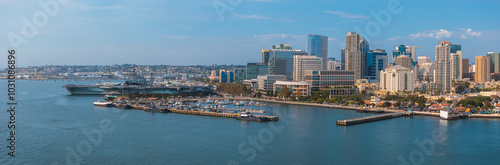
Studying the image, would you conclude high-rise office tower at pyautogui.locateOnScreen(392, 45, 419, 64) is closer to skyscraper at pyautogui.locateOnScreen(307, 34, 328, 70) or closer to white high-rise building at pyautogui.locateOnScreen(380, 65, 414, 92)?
skyscraper at pyautogui.locateOnScreen(307, 34, 328, 70)

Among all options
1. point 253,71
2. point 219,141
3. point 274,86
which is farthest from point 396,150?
point 253,71

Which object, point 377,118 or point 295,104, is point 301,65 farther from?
point 377,118

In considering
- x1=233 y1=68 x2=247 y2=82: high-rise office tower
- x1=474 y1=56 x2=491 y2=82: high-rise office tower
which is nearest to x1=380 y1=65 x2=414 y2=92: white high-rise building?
x1=474 y1=56 x2=491 y2=82: high-rise office tower

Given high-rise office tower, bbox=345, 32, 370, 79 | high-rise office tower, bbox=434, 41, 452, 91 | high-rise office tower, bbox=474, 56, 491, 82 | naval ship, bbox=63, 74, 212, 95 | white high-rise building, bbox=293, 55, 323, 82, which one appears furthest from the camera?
high-rise office tower, bbox=345, 32, 370, 79

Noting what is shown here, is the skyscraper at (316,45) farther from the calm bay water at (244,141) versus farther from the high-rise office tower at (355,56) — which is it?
the calm bay water at (244,141)

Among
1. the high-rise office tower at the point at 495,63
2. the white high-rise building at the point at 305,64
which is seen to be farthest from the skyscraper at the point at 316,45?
the high-rise office tower at the point at 495,63

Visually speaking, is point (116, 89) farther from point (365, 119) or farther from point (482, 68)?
point (482, 68)
